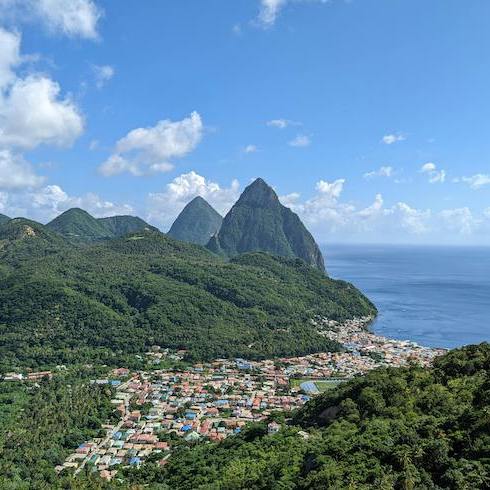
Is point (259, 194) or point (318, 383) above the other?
point (259, 194)

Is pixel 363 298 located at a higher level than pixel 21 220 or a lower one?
lower

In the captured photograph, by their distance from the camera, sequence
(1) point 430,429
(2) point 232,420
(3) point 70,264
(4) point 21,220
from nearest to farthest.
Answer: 1. (1) point 430,429
2. (2) point 232,420
3. (3) point 70,264
4. (4) point 21,220

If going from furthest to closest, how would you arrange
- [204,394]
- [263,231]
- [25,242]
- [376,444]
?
[263,231]
[25,242]
[204,394]
[376,444]

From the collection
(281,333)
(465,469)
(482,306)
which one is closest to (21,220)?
(281,333)

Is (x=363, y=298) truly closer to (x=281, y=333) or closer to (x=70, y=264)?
(x=281, y=333)

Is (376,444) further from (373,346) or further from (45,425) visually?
(373,346)

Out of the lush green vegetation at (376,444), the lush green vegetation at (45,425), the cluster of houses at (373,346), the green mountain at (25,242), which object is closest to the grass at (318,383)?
the cluster of houses at (373,346)

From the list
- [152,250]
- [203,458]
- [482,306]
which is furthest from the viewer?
[152,250]

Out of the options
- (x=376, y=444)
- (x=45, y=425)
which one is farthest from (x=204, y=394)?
(x=376, y=444)
